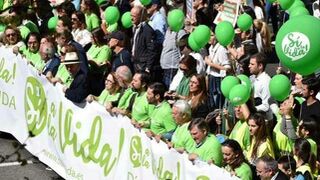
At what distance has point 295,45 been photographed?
25.1ft

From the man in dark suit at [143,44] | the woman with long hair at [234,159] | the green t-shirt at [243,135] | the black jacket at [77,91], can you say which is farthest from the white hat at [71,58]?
the woman with long hair at [234,159]

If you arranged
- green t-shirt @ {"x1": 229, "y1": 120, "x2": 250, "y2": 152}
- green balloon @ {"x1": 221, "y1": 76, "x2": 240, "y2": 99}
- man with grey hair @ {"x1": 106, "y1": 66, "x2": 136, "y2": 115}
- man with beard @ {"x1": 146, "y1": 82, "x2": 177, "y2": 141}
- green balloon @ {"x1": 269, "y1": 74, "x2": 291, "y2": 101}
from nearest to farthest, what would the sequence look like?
green balloon @ {"x1": 269, "y1": 74, "x2": 291, "y2": 101} < green t-shirt @ {"x1": 229, "y1": 120, "x2": 250, "y2": 152} < green balloon @ {"x1": 221, "y1": 76, "x2": 240, "y2": 99} < man with beard @ {"x1": 146, "y1": 82, "x2": 177, "y2": 141} < man with grey hair @ {"x1": 106, "y1": 66, "x2": 136, "y2": 115}

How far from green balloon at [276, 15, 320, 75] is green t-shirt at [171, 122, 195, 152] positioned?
162cm

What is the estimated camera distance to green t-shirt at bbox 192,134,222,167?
8.45m

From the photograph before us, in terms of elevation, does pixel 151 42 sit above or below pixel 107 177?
above

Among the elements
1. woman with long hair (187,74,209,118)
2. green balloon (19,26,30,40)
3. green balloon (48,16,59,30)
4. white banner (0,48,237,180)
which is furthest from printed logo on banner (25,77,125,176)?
green balloon (19,26,30,40)

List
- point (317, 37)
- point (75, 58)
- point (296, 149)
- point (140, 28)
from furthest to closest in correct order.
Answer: point (140, 28) < point (75, 58) < point (296, 149) < point (317, 37)

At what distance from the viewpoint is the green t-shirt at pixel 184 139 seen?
9.00 m

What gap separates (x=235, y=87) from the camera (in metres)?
9.10

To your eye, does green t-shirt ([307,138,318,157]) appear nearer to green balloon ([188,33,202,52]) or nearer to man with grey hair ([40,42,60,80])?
green balloon ([188,33,202,52])

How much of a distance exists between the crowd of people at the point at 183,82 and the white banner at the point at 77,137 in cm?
14

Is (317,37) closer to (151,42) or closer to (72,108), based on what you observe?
(72,108)

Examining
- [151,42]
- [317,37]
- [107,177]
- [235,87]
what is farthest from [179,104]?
[151,42]

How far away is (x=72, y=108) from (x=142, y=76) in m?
0.97
